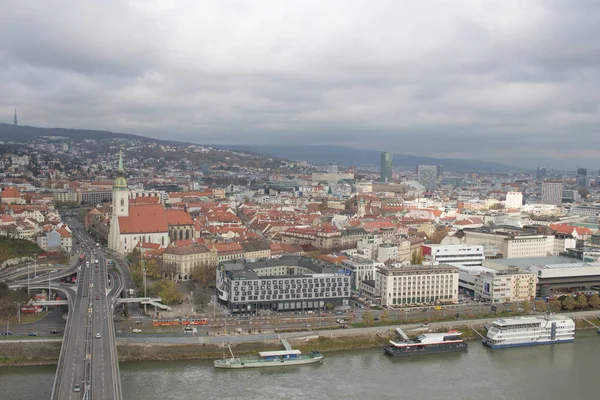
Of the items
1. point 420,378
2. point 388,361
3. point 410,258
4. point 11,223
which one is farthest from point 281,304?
point 11,223

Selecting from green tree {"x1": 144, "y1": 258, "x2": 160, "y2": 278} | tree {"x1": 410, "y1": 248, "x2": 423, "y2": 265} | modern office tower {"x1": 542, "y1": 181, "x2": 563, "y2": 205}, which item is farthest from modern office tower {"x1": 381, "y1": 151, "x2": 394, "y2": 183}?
green tree {"x1": 144, "y1": 258, "x2": 160, "y2": 278}

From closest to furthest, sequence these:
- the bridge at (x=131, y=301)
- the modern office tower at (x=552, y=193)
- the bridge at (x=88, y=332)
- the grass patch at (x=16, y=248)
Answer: the bridge at (x=88, y=332) < the bridge at (x=131, y=301) < the grass patch at (x=16, y=248) < the modern office tower at (x=552, y=193)

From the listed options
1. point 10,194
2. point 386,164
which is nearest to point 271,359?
point 10,194

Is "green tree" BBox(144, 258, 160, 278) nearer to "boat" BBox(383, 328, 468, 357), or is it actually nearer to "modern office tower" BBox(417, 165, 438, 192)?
"boat" BBox(383, 328, 468, 357)

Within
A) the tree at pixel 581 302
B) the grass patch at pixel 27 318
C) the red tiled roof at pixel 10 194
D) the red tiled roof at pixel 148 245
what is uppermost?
the red tiled roof at pixel 10 194

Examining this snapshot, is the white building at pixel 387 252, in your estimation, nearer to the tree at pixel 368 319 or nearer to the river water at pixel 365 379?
the tree at pixel 368 319

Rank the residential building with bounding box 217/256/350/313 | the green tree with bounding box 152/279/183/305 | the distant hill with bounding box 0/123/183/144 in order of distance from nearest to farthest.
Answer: the residential building with bounding box 217/256/350/313, the green tree with bounding box 152/279/183/305, the distant hill with bounding box 0/123/183/144

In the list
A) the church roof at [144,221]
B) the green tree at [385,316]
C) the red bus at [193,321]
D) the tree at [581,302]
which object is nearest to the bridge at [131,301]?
the red bus at [193,321]
